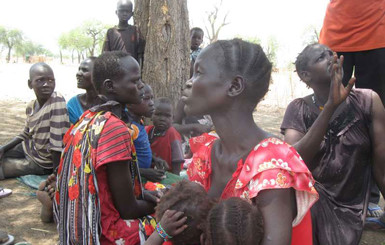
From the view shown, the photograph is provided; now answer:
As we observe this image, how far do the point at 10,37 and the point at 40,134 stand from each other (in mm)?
69501

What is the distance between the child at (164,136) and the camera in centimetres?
376

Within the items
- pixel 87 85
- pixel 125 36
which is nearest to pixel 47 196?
pixel 87 85

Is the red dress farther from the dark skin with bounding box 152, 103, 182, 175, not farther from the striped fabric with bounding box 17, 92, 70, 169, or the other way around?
the striped fabric with bounding box 17, 92, 70, 169

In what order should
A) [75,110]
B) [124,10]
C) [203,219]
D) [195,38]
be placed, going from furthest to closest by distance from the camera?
[195,38] < [124,10] < [75,110] < [203,219]

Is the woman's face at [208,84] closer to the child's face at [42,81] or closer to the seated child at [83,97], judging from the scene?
the seated child at [83,97]

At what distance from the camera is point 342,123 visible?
2543 mm

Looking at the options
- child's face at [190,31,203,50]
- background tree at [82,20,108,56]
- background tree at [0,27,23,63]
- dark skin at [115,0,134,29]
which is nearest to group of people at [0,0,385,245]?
dark skin at [115,0,134,29]

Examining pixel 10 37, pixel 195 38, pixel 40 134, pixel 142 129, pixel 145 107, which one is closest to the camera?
pixel 142 129

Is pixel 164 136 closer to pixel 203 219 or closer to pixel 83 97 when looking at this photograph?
pixel 83 97

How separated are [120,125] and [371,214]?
2.28m

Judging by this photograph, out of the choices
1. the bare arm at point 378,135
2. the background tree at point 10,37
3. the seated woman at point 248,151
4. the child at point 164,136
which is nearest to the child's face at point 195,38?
the child at point 164,136

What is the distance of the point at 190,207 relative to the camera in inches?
56.3

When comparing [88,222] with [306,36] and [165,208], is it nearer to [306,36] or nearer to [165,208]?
[165,208]

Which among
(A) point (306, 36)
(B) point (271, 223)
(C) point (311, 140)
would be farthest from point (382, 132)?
(A) point (306, 36)
